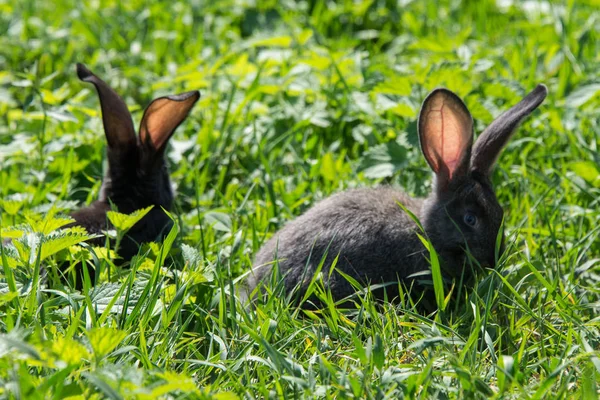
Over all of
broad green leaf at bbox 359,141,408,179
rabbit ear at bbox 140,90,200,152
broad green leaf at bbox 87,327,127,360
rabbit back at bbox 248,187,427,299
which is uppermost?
rabbit ear at bbox 140,90,200,152

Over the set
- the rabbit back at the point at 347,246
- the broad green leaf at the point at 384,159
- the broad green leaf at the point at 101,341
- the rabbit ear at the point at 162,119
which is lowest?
the rabbit back at the point at 347,246

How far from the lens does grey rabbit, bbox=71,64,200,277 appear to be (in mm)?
4738

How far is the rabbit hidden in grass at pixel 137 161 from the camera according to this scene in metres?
4.73

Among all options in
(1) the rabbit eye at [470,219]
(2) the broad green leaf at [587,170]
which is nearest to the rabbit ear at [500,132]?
(1) the rabbit eye at [470,219]

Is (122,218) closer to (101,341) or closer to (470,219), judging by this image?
(101,341)

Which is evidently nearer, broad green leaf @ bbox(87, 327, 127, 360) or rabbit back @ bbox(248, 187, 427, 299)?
broad green leaf @ bbox(87, 327, 127, 360)

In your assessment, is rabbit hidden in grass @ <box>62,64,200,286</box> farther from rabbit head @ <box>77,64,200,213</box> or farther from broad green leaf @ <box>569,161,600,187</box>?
broad green leaf @ <box>569,161,600,187</box>

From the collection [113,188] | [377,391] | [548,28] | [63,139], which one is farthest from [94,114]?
[548,28]

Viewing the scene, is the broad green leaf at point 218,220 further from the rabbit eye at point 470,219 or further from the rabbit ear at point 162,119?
the rabbit eye at point 470,219

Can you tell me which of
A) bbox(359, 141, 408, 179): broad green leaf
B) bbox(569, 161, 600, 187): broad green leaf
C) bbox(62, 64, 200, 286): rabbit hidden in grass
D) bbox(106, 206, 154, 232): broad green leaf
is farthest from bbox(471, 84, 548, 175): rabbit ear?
bbox(106, 206, 154, 232): broad green leaf

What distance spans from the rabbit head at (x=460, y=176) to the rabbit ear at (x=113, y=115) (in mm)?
1716

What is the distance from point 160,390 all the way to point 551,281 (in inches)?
89.1

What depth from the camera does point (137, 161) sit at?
199 inches

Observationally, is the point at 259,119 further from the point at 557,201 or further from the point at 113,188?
the point at 557,201
